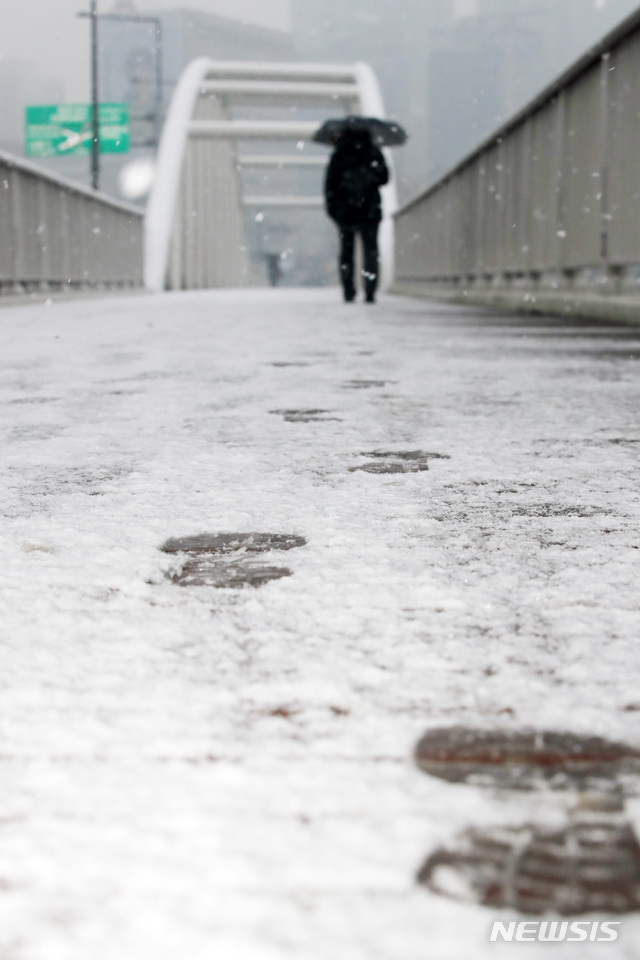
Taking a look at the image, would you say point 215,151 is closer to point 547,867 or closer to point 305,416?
point 305,416

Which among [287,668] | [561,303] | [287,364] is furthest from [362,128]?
[287,668]

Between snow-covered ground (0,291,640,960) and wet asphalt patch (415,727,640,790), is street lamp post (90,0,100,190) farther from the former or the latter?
wet asphalt patch (415,727,640,790)

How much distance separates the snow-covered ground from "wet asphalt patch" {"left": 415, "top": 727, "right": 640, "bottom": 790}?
0.02 metres

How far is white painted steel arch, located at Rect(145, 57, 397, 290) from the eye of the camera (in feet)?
69.4

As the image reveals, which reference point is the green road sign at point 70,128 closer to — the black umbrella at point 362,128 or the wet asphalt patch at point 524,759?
the black umbrella at point 362,128

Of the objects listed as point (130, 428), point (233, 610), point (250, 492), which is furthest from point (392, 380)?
point (233, 610)

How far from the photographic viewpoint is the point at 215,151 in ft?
112

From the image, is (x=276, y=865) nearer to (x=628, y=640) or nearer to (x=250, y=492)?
(x=628, y=640)

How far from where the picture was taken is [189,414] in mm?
2500

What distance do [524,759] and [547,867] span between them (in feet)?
0.47

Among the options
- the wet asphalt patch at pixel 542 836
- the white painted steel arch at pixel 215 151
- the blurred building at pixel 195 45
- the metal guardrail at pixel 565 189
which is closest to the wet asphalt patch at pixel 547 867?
the wet asphalt patch at pixel 542 836

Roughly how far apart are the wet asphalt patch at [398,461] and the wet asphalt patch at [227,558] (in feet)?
1.59

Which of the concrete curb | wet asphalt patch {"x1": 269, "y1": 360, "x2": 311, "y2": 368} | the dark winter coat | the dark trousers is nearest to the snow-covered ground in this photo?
wet asphalt patch {"x1": 269, "y1": 360, "x2": 311, "y2": 368}

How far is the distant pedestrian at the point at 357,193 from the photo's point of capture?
34.2 ft
